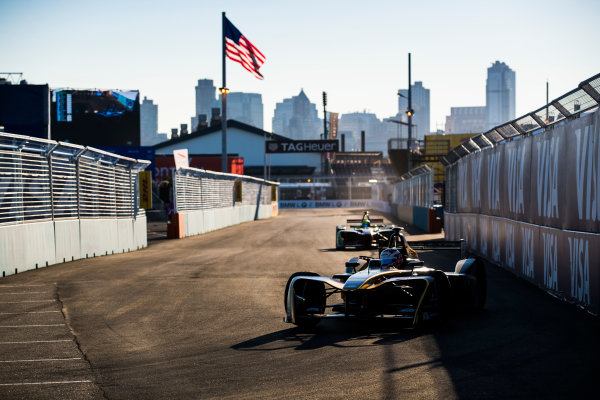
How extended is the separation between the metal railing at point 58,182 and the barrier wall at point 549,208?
10.1m

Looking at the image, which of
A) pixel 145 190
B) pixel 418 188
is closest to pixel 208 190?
pixel 418 188

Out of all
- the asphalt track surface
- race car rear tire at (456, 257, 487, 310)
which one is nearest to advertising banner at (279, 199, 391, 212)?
the asphalt track surface

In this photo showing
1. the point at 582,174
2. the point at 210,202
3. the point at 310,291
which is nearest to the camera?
the point at 310,291

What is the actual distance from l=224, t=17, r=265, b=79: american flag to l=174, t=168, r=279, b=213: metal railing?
6.07m

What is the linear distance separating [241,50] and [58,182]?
75.4 ft

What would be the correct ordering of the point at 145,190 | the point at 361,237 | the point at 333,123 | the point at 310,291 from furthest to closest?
1. the point at 333,123
2. the point at 145,190
3. the point at 361,237
4. the point at 310,291

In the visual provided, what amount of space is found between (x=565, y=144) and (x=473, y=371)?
5.88 m

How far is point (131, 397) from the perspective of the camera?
225 inches

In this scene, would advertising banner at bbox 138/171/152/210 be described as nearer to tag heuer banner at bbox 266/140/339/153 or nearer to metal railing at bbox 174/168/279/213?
metal railing at bbox 174/168/279/213

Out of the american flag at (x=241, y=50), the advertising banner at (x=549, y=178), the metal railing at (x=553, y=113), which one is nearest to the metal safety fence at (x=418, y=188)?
the american flag at (x=241, y=50)

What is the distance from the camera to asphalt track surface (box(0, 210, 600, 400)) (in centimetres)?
589

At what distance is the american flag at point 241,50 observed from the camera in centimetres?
3844

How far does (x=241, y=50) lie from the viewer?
39.2 meters

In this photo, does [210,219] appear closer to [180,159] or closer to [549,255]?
[180,159]
